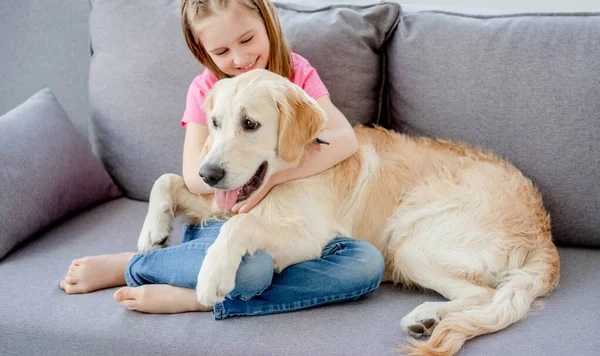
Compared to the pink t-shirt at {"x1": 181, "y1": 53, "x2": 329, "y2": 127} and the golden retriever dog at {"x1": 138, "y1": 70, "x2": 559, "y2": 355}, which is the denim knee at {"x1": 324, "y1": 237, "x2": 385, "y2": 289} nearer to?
the golden retriever dog at {"x1": 138, "y1": 70, "x2": 559, "y2": 355}

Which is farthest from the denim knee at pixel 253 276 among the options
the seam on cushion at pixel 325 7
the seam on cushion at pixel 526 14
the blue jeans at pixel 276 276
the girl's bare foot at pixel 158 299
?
the seam on cushion at pixel 526 14

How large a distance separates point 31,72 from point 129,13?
66 centimetres

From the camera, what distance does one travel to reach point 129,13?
264 cm

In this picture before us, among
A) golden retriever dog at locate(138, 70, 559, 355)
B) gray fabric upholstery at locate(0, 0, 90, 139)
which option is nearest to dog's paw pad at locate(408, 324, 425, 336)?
golden retriever dog at locate(138, 70, 559, 355)

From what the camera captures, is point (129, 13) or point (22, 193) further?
point (129, 13)

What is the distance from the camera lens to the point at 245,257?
1.80 m

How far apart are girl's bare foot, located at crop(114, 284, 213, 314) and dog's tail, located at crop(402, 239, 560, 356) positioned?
26.5 inches

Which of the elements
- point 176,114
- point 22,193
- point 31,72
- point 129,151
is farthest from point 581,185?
point 31,72

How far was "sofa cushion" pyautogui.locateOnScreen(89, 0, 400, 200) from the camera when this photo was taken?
2.47 meters

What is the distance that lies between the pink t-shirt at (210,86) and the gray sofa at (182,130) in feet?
0.55

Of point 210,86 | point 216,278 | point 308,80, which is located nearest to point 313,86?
point 308,80

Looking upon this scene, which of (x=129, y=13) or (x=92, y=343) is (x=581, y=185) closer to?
(x=92, y=343)

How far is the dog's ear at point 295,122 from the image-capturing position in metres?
1.85

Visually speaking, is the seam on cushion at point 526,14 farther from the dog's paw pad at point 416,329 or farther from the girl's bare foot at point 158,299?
the girl's bare foot at point 158,299
